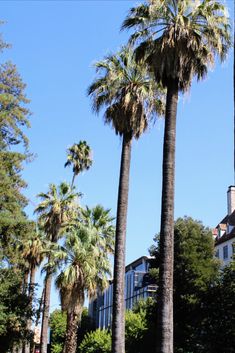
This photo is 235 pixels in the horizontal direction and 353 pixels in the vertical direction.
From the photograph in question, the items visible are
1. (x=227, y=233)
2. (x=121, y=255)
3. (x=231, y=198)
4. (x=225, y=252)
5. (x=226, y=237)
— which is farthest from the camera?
(x=231, y=198)

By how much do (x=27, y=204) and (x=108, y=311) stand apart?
5960 centimetres

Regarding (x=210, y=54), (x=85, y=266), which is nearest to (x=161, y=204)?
(x=210, y=54)

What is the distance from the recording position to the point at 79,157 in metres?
45.5

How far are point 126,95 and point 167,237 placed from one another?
29.7ft

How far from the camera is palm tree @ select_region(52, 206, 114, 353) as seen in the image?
104 ft

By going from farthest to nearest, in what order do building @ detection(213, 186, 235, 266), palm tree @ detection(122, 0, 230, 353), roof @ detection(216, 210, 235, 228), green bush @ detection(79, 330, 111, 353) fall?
1. roof @ detection(216, 210, 235, 228)
2. building @ detection(213, 186, 235, 266)
3. green bush @ detection(79, 330, 111, 353)
4. palm tree @ detection(122, 0, 230, 353)

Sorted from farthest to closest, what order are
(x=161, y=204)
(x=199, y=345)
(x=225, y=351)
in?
→ (x=199, y=345), (x=225, y=351), (x=161, y=204)

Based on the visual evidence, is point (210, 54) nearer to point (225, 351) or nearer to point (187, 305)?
point (225, 351)

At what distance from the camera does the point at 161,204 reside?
15.3m

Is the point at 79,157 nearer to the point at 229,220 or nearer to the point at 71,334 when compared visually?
the point at 71,334

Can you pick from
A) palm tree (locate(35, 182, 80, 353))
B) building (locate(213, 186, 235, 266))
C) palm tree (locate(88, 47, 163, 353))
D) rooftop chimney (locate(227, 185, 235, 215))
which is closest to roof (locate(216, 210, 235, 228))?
building (locate(213, 186, 235, 266))

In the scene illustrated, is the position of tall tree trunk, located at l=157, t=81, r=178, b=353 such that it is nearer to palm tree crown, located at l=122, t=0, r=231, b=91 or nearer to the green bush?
palm tree crown, located at l=122, t=0, r=231, b=91

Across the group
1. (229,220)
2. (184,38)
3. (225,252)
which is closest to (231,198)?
(229,220)

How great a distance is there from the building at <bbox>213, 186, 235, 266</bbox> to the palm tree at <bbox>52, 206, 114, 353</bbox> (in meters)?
28.2
